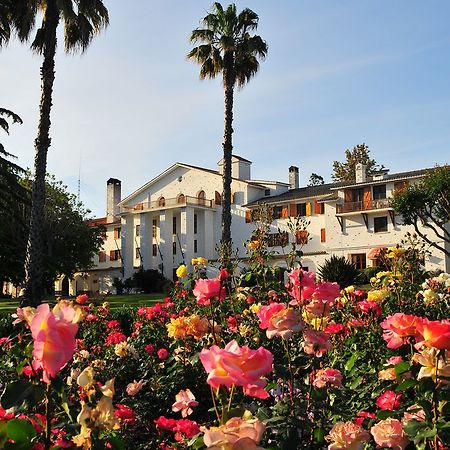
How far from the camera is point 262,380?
1.58 meters

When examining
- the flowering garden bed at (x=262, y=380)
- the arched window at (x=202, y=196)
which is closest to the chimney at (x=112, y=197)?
the arched window at (x=202, y=196)

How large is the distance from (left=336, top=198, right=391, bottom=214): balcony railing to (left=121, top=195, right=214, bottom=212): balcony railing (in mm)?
11298

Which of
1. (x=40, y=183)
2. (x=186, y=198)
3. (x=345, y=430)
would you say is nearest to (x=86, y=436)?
(x=345, y=430)

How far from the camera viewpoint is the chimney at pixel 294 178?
45.9 meters

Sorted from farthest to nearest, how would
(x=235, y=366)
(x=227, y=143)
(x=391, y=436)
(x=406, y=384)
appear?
(x=227, y=143)
(x=406, y=384)
(x=391, y=436)
(x=235, y=366)

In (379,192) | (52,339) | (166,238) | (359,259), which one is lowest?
(52,339)

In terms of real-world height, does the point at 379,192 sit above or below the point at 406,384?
above

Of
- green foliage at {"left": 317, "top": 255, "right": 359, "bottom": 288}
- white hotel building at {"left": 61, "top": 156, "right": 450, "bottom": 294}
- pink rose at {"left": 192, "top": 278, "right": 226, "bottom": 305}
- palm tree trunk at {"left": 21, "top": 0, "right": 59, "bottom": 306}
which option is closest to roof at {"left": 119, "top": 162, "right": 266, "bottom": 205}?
white hotel building at {"left": 61, "top": 156, "right": 450, "bottom": 294}

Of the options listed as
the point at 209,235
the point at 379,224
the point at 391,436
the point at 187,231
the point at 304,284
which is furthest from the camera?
the point at 209,235

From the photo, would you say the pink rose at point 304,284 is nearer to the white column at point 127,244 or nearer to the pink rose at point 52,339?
the pink rose at point 52,339

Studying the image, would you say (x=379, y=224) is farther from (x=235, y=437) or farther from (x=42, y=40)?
(x=235, y=437)

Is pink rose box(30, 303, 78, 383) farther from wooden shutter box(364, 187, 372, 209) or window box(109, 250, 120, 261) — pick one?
window box(109, 250, 120, 261)

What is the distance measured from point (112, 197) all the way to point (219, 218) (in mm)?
13521

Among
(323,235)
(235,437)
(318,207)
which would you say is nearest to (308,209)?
(318,207)
